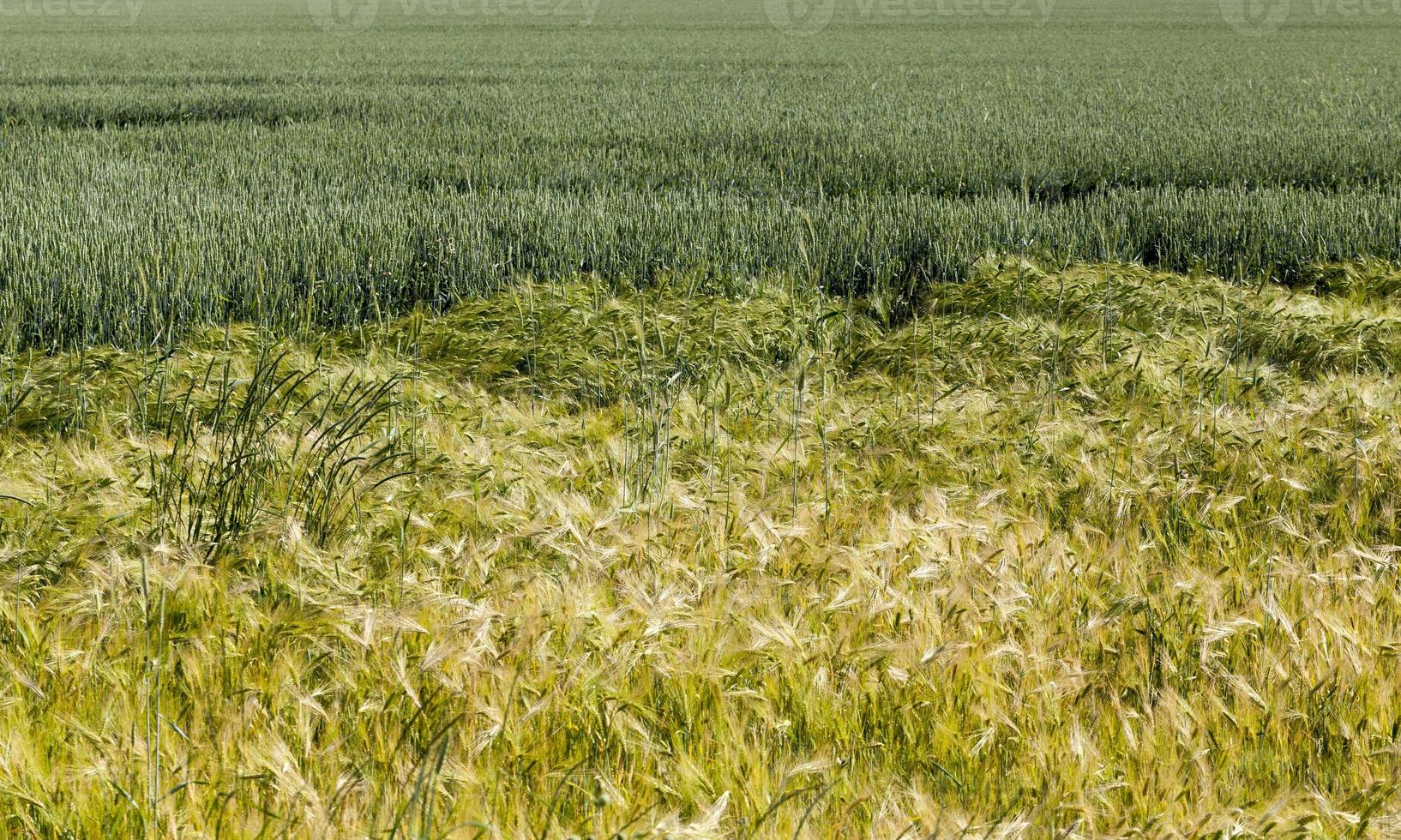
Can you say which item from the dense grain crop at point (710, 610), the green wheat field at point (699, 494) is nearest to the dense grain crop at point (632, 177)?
the green wheat field at point (699, 494)

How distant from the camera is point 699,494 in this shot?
363cm

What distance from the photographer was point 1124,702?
2441mm

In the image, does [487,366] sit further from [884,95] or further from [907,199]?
[884,95]

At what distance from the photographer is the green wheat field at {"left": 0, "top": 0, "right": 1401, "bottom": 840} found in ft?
6.69

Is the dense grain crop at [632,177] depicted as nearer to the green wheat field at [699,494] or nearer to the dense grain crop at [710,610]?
the green wheat field at [699,494]

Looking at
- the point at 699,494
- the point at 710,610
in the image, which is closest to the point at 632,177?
the point at 699,494

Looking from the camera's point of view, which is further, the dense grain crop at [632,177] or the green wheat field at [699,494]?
the dense grain crop at [632,177]

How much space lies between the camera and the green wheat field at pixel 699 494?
6.69 ft

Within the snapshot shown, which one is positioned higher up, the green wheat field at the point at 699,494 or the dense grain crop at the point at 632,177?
the dense grain crop at the point at 632,177

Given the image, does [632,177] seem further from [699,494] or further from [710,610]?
[710,610]

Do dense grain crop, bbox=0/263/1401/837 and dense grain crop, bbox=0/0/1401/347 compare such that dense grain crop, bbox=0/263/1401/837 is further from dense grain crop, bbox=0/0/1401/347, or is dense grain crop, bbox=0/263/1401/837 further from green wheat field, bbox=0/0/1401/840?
dense grain crop, bbox=0/0/1401/347

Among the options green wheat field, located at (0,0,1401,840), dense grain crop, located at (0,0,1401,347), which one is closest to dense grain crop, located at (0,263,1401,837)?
green wheat field, located at (0,0,1401,840)

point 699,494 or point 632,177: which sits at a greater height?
point 632,177

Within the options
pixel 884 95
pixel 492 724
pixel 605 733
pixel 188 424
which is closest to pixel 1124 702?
pixel 605 733
